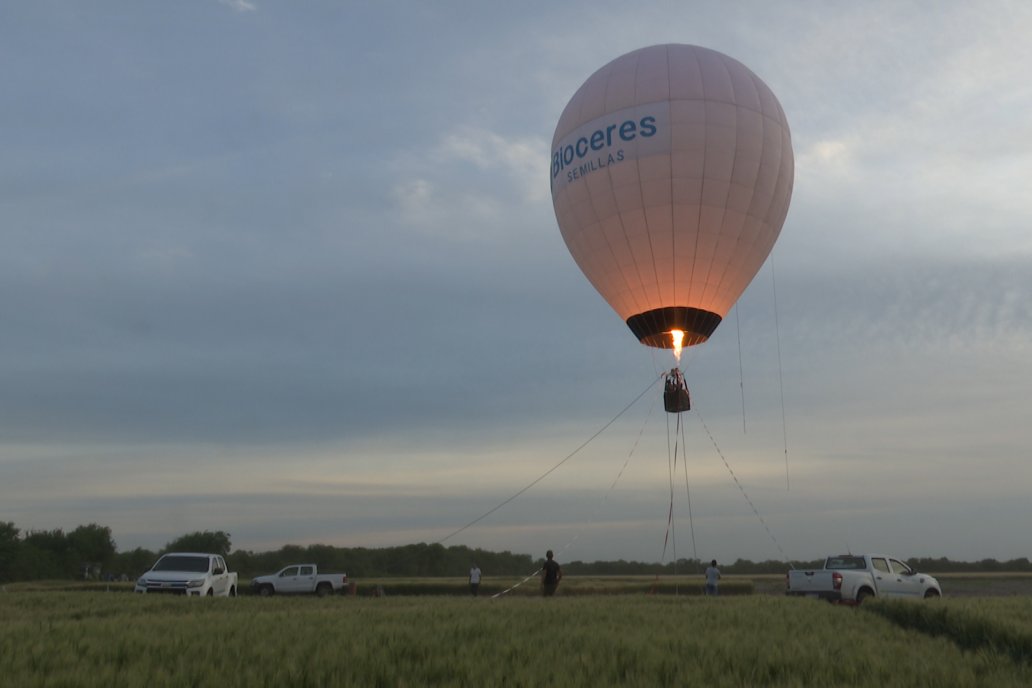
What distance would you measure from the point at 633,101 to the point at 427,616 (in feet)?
61.3

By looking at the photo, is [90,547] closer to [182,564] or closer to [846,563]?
[182,564]

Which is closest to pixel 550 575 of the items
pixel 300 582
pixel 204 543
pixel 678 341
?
pixel 678 341

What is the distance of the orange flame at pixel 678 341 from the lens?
1140 inches

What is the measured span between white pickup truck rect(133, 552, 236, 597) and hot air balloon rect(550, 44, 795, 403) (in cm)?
1532

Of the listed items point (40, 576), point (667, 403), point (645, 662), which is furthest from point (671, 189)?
point (40, 576)

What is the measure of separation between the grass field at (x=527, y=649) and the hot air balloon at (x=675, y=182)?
1408cm

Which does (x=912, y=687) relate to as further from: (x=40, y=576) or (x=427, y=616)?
A: (x=40, y=576)

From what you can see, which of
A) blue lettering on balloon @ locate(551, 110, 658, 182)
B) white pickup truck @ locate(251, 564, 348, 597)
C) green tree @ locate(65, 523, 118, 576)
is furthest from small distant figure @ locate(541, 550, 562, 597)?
green tree @ locate(65, 523, 118, 576)

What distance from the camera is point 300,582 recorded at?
37.1 metres

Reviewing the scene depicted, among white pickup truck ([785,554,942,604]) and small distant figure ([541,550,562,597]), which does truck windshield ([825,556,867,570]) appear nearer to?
white pickup truck ([785,554,942,604])

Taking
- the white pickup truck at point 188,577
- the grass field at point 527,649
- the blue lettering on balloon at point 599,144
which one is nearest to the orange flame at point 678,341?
the blue lettering on balloon at point 599,144

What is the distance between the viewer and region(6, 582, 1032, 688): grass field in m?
9.22

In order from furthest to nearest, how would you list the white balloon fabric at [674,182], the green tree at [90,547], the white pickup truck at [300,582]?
the green tree at [90,547] → the white pickup truck at [300,582] → the white balloon fabric at [674,182]

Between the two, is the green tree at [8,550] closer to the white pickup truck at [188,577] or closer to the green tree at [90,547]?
the green tree at [90,547]
